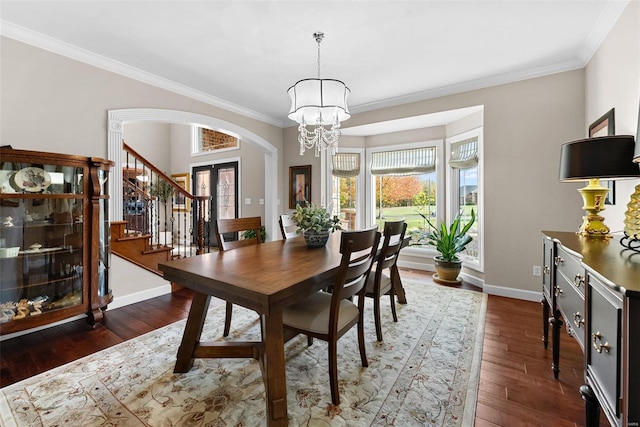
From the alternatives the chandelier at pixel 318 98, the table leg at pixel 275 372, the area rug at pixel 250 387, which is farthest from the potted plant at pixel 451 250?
the table leg at pixel 275 372

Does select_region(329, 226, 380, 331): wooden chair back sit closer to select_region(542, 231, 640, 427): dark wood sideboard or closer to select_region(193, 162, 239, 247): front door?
select_region(542, 231, 640, 427): dark wood sideboard

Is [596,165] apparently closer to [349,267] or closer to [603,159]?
[603,159]

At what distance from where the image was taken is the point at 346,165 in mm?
5094

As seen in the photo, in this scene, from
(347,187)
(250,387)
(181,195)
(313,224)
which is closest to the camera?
(250,387)

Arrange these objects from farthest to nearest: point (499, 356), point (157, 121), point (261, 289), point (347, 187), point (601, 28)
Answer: point (347, 187)
point (157, 121)
point (601, 28)
point (499, 356)
point (261, 289)

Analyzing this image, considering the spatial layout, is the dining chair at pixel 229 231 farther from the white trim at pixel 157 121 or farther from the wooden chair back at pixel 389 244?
the white trim at pixel 157 121

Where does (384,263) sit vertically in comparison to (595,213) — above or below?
below

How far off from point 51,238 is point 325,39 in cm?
297

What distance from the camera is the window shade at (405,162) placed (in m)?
4.56

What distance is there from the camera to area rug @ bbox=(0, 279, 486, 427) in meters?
1.47

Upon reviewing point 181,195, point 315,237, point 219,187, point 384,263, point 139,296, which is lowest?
point 139,296

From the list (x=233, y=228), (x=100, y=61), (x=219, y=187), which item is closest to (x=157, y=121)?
(x=100, y=61)

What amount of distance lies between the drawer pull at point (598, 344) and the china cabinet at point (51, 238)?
136 inches

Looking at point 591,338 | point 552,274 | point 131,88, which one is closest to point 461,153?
point 552,274
